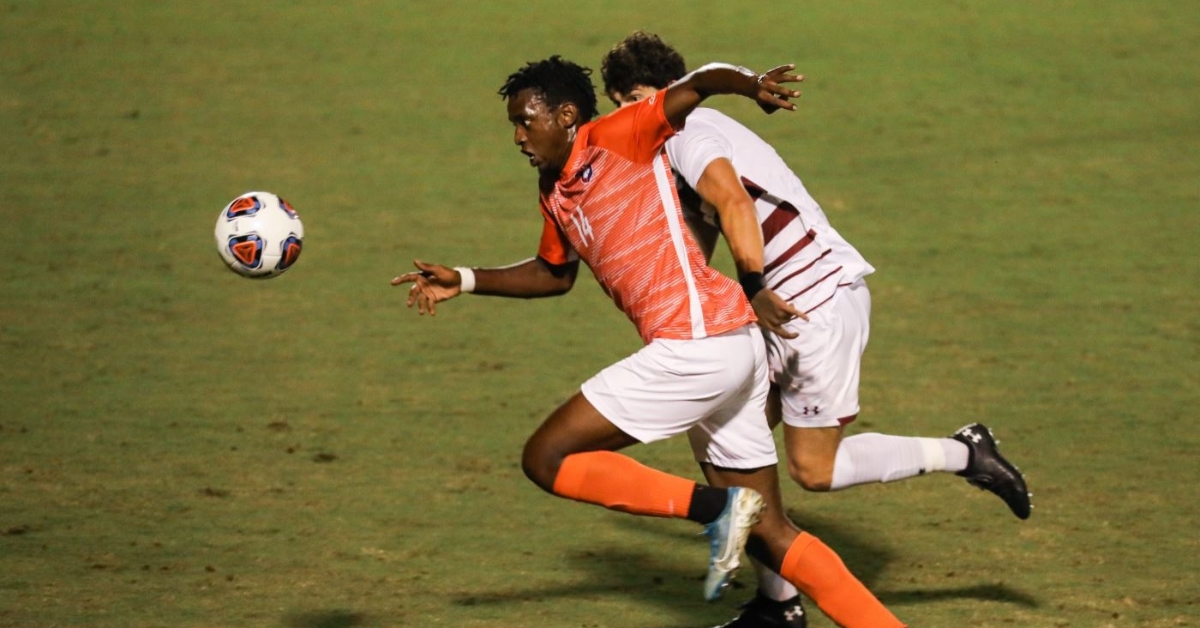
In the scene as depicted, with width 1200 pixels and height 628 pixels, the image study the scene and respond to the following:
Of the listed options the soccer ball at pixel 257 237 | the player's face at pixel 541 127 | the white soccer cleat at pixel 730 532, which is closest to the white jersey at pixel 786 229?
the player's face at pixel 541 127

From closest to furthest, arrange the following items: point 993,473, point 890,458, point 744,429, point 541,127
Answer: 1. point 541,127
2. point 744,429
3. point 890,458
4. point 993,473

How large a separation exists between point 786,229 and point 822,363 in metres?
0.50

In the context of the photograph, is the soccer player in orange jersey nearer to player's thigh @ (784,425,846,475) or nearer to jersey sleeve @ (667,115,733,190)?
jersey sleeve @ (667,115,733,190)

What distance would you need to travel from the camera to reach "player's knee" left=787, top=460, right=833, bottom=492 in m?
5.80

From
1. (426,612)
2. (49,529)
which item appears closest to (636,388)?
(426,612)

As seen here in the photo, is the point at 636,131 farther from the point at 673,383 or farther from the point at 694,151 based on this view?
the point at 673,383

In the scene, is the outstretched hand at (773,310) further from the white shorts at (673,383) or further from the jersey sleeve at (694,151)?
the jersey sleeve at (694,151)

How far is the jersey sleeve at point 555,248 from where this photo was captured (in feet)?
18.2

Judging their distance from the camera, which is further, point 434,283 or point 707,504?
point 434,283

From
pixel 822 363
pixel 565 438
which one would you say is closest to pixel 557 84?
pixel 565 438

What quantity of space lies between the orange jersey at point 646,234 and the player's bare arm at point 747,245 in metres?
0.13

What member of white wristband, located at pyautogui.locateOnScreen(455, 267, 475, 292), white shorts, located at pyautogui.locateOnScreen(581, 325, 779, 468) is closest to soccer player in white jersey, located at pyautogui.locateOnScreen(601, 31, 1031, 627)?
white shorts, located at pyautogui.locateOnScreen(581, 325, 779, 468)

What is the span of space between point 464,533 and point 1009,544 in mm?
2340

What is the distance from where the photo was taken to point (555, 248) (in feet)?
18.4
